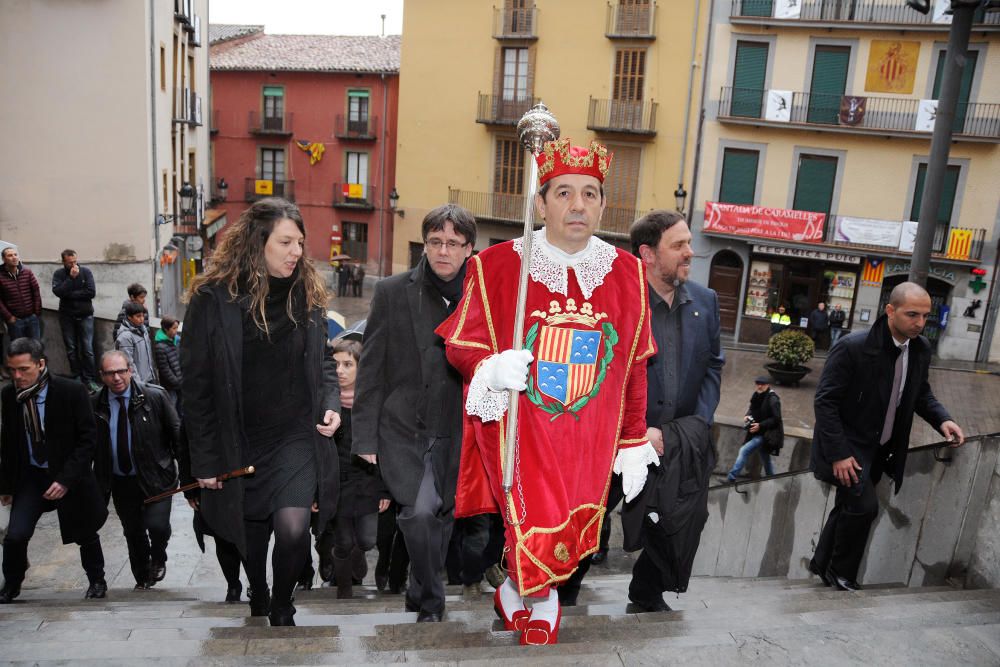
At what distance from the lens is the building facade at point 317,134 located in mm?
32562

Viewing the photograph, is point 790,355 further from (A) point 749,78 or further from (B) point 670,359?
(B) point 670,359

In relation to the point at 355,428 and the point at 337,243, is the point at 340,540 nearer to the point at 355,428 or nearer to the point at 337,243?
the point at 355,428

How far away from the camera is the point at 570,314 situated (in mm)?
3355

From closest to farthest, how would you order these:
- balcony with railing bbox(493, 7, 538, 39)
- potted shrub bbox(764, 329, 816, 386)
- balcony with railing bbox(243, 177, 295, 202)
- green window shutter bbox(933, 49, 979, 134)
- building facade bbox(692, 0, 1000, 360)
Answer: potted shrub bbox(764, 329, 816, 386) → green window shutter bbox(933, 49, 979, 134) → building facade bbox(692, 0, 1000, 360) → balcony with railing bbox(493, 7, 538, 39) → balcony with railing bbox(243, 177, 295, 202)

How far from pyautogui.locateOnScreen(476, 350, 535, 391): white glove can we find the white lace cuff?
0.07 m

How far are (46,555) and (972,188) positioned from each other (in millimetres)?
23569

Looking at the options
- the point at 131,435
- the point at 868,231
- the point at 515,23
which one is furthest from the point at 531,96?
the point at 131,435

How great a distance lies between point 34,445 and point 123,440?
21.7 inches

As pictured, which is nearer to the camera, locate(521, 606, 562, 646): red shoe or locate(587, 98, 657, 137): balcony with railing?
locate(521, 606, 562, 646): red shoe

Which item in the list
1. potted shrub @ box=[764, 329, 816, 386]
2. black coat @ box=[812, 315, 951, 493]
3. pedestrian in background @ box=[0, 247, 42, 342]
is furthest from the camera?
potted shrub @ box=[764, 329, 816, 386]

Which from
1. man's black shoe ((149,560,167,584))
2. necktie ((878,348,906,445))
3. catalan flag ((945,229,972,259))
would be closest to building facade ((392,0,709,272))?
catalan flag ((945,229,972,259))

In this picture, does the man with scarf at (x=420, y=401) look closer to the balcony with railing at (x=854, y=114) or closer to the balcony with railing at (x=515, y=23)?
the balcony with railing at (x=854, y=114)

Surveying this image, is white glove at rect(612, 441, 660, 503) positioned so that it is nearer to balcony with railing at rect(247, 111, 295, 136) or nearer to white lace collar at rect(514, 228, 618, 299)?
white lace collar at rect(514, 228, 618, 299)

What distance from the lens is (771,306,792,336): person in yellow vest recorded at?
24.0m
